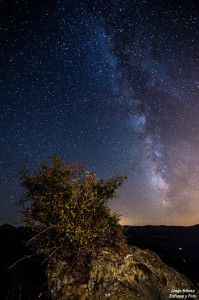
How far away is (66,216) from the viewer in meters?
7.30

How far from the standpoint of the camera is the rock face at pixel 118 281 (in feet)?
23.2

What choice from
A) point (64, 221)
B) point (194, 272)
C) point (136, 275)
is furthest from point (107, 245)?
point (194, 272)

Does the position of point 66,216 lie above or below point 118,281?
above

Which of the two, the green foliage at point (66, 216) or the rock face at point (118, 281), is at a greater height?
the green foliage at point (66, 216)

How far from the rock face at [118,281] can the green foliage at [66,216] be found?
2.37 feet

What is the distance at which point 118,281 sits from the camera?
7535 mm

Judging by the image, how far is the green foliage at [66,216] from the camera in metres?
7.36

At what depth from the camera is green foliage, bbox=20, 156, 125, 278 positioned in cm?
736

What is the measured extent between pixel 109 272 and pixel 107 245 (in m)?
1.13

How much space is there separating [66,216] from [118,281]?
403 centimetres

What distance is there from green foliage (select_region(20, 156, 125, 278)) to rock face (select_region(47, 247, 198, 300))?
28.4 inches

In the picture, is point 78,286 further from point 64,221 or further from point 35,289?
point 64,221

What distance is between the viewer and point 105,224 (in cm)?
803

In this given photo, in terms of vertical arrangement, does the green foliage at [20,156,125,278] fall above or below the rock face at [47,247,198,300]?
above
